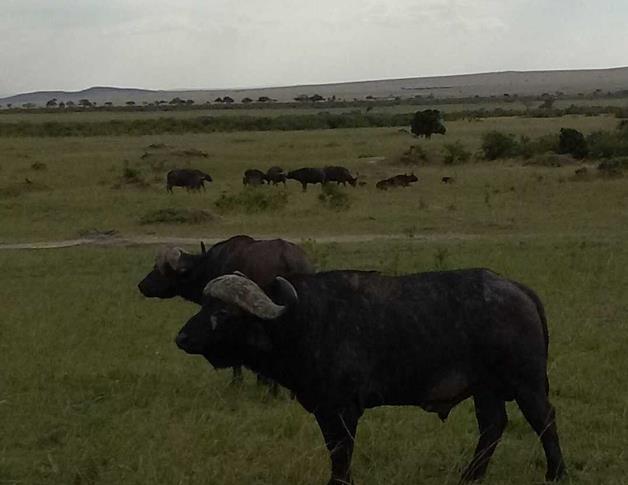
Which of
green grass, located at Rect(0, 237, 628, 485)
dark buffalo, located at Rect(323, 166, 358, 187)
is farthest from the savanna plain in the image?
dark buffalo, located at Rect(323, 166, 358, 187)

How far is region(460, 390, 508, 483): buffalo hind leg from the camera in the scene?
6254mm

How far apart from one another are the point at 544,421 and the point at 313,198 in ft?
71.1

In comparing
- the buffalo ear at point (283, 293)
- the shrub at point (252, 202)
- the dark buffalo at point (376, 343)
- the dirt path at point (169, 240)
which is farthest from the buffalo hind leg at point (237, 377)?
the shrub at point (252, 202)

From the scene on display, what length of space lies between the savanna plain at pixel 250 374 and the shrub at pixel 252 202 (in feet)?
0.22

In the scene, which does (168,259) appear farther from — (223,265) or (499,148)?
(499,148)

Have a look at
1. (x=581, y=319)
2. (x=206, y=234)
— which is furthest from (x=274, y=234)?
(x=581, y=319)

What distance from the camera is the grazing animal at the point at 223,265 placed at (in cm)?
897

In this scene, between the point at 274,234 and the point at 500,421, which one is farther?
the point at 274,234

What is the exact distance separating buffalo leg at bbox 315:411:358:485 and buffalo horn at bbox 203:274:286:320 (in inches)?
27.8

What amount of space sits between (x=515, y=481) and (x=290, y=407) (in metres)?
2.37

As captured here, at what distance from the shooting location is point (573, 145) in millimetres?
35062

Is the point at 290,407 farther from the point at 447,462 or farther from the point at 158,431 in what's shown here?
the point at 447,462

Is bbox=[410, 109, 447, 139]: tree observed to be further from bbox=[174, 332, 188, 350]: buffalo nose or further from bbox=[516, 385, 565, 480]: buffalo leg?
bbox=[174, 332, 188, 350]: buffalo nose

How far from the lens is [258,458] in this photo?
260 inches
